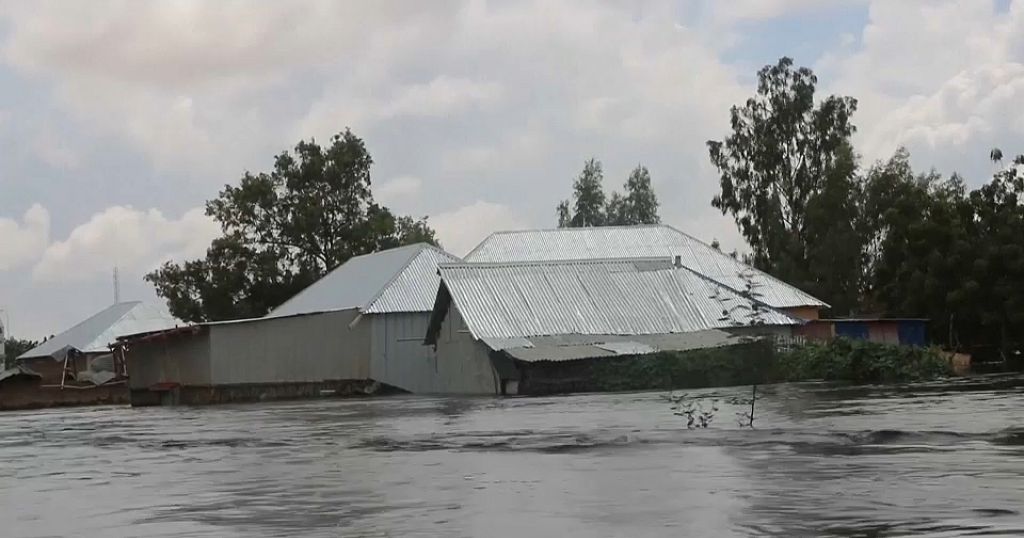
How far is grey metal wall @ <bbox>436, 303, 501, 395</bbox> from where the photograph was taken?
151ft

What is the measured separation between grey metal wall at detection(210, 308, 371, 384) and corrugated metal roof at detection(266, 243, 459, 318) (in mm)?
1649

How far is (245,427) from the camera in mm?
28156

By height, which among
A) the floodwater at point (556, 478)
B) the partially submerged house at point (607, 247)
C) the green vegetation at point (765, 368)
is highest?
the partially submerged house at point (607, 247)

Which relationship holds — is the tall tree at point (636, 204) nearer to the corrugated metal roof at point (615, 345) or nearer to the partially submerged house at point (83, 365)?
the partially submerged house at point (83, 365)

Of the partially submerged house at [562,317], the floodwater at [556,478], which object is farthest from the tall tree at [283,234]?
the floodwater at [556,478]

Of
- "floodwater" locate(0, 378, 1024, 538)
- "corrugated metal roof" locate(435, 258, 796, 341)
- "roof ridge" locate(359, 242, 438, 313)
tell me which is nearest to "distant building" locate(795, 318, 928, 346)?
"corrugated metal roof" locate(435, 258, 796, 341)

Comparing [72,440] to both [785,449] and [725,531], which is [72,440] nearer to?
[785,449]

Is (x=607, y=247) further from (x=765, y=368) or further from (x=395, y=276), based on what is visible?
(x=765, y=368)

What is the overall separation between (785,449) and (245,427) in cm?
1502

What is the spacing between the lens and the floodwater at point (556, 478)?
951 centimetres

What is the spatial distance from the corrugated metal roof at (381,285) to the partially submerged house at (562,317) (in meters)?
4.63

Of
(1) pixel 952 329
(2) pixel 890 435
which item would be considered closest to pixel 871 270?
(1) pixel 952 329

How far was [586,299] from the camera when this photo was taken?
4884 centimetres

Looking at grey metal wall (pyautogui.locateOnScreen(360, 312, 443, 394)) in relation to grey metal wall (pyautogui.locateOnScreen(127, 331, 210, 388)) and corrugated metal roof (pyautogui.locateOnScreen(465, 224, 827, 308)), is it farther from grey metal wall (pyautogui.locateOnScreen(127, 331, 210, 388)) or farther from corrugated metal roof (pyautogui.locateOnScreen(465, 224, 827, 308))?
corrugated metal roof (pyautogui.locateOnScreen(465, 224, 827, 308))
